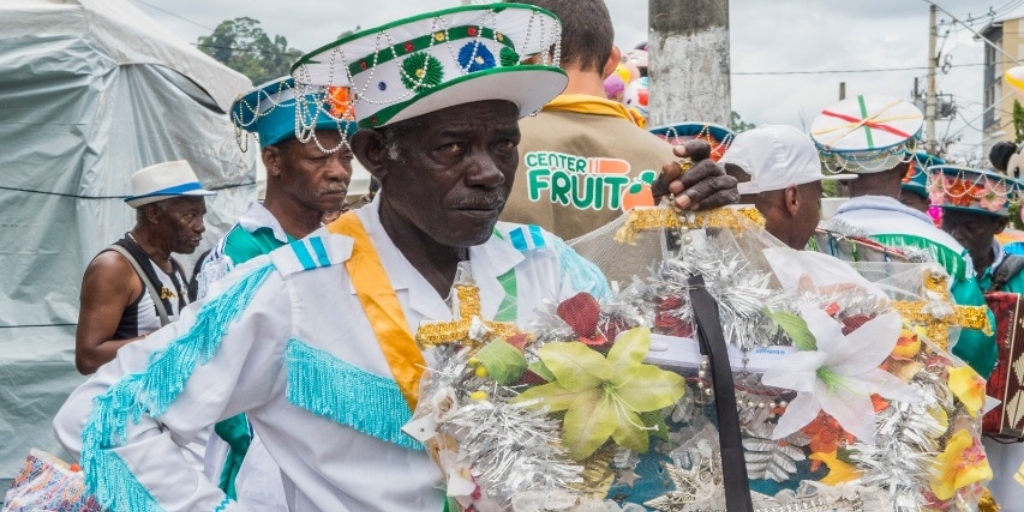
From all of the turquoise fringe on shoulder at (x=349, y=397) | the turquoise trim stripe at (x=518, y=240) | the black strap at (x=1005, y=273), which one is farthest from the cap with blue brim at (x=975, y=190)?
the turquoise fringe on shoulder at (x=349, y=397)

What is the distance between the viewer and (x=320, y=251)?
251cm

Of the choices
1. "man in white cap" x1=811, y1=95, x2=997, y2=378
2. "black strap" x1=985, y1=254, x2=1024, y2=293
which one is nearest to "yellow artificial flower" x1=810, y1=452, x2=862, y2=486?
"man in white cap" x1=811, y1=95, x2=997, y2=378

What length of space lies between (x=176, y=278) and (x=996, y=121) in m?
65.7

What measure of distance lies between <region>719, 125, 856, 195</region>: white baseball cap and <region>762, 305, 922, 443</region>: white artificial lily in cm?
153

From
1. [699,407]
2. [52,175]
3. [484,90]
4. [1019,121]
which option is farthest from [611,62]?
[1019,121]

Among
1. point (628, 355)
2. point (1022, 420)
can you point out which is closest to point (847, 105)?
point (1022, 420)

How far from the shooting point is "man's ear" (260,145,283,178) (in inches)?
169

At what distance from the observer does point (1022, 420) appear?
4648mm

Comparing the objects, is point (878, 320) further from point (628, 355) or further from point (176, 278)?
point (176, 278)

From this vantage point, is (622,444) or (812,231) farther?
(812,231)

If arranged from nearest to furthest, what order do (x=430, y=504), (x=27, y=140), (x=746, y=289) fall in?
(x=746, y=289)
(x=430, y=504)
(x=27, y=140)

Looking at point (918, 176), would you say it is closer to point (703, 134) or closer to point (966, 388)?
point (703, 134)

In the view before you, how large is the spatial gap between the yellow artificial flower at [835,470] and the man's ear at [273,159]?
2740 millimetres

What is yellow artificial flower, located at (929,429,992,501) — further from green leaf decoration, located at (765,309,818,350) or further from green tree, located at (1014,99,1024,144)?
green tree, located at (1014,99,1024,144)
